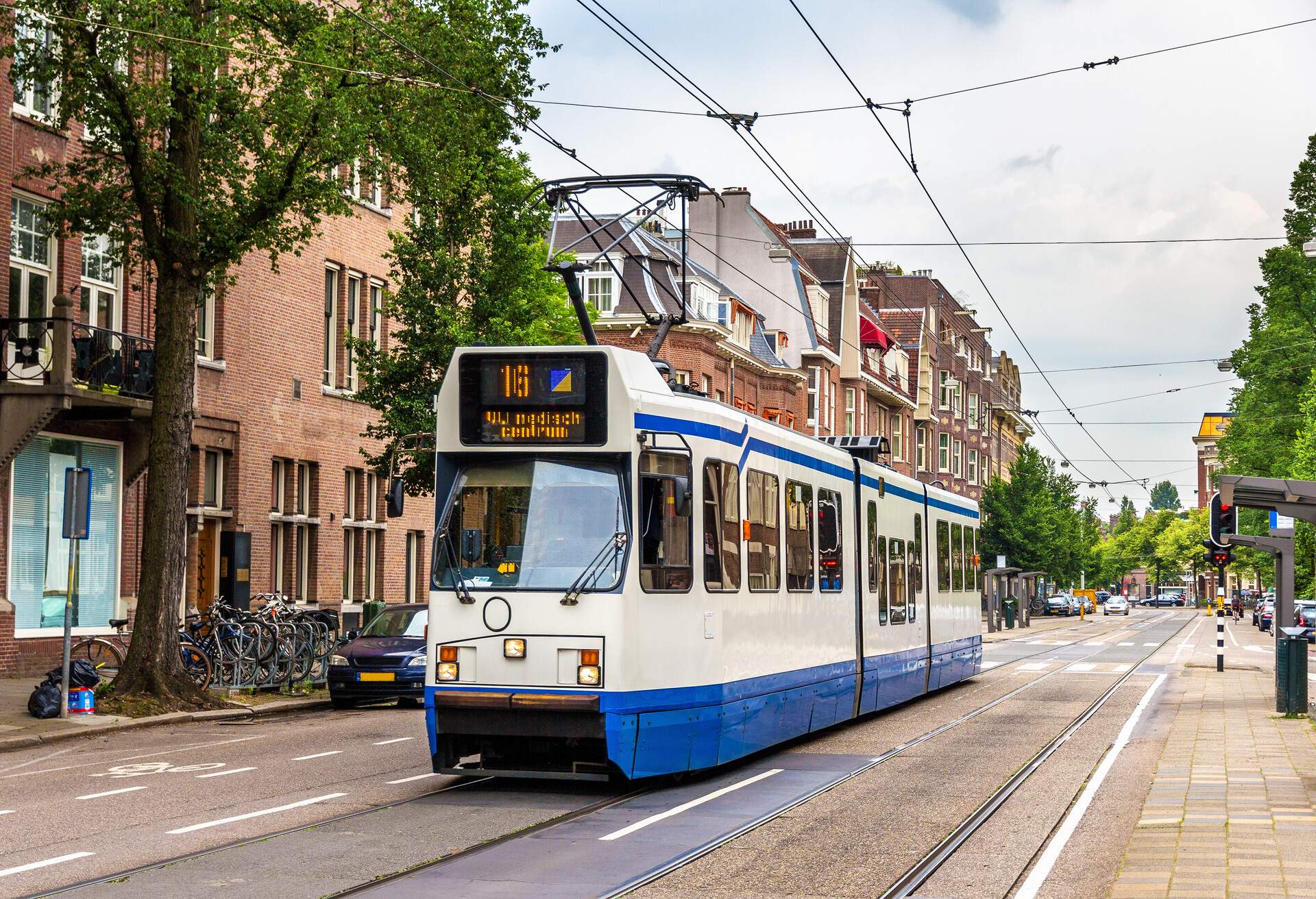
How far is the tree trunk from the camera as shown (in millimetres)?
20203

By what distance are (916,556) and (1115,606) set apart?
94.6 meters

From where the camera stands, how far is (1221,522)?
26.2 meters

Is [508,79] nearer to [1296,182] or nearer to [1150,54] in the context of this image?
[1150,54]

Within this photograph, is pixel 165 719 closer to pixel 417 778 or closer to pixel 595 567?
pixel 417 778

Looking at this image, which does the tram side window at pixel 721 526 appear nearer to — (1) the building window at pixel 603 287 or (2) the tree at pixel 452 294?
(2) the tree at pixel 452 294

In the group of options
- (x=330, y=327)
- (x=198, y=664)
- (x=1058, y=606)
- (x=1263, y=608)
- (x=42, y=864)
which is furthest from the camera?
(x=1058, y=606)

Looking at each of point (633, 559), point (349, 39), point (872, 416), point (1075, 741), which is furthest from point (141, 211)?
point (872, 416)

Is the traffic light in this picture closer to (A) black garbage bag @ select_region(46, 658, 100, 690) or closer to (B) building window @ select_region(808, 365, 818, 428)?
(A) black garbage bag @ select_region(46, 658, 100, 690)

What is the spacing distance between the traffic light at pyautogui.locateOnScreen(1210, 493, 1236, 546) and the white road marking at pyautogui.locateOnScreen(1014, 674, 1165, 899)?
7654 millimetres

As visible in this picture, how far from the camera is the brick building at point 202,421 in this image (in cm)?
2420

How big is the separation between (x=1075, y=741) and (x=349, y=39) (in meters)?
11.9

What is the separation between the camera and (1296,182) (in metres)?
57.6

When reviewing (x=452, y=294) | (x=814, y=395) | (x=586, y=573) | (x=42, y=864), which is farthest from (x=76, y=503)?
(x=814, y=395)

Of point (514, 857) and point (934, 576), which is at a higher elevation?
point (934, 576)
